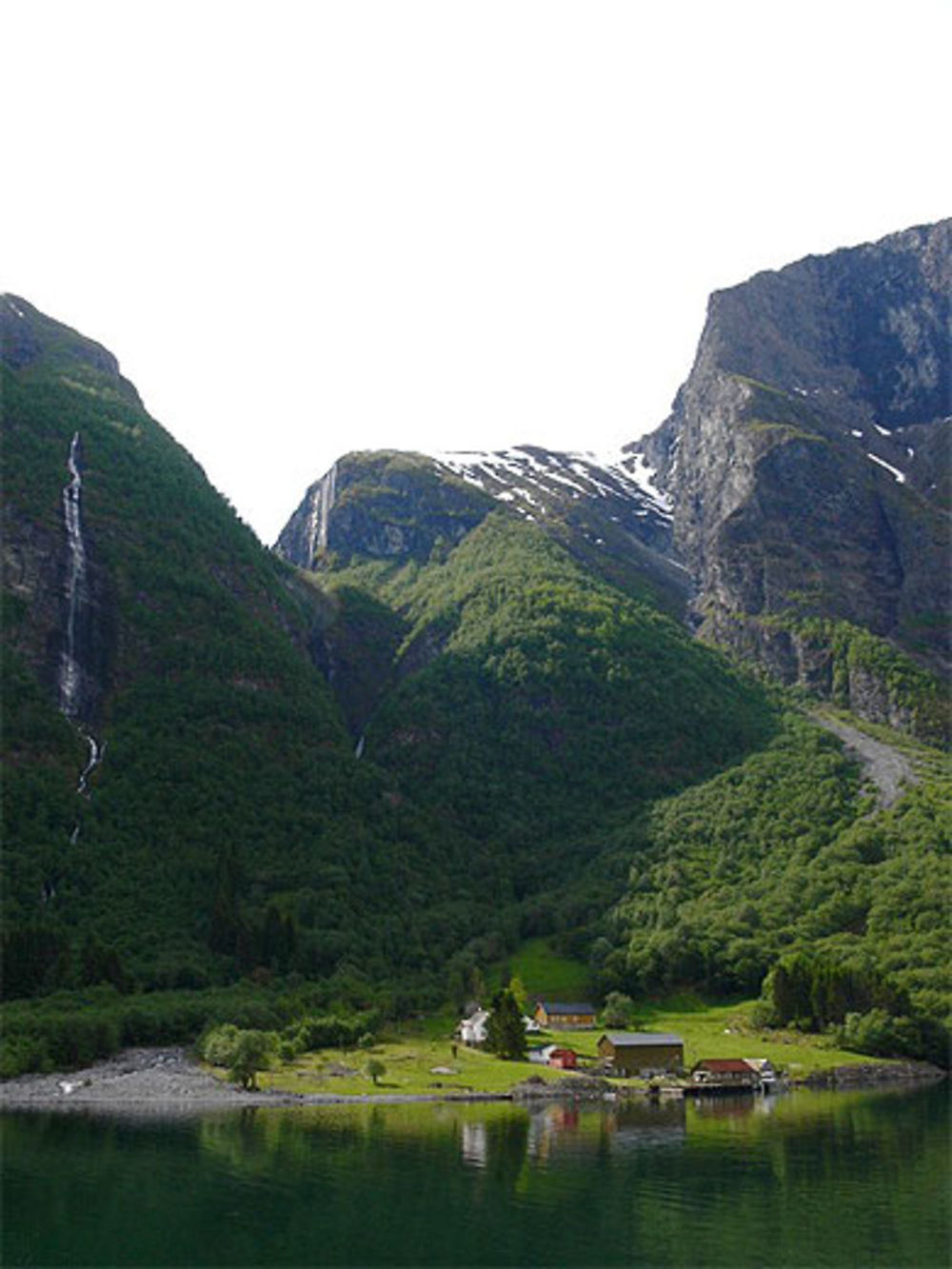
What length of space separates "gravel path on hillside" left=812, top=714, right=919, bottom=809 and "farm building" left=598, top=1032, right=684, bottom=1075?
214 ft

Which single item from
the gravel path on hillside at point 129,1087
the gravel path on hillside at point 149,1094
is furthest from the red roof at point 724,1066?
the gravel path on hillside at point 129,1087

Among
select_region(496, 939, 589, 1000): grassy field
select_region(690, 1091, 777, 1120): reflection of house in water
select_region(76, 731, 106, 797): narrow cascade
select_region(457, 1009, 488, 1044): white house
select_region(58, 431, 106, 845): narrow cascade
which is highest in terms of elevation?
select_region(58, 431, 106, 845): narrow cascade

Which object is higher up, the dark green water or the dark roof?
the dark roof

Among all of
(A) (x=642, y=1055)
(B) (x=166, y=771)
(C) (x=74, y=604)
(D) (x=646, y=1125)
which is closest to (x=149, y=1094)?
(D) (x=646, y=1125)

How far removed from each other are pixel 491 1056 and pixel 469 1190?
52.1 metres

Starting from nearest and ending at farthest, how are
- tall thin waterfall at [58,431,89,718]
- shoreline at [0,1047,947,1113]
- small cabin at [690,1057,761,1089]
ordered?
1. shoreline at [0,1047,947,1113]
2. small cabin at [690,1057,761,1089]
3. tall thin waterfall at [58,431,89,718]

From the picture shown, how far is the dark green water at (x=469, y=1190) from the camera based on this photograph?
4666 cm

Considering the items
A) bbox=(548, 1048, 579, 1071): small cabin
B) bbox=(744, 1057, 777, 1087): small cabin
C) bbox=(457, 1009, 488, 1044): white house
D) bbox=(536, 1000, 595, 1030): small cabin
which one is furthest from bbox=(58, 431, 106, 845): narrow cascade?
bbox=(744, 1057, 777, 1087): small cabin

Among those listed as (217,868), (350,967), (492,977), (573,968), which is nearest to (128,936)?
(217,868)

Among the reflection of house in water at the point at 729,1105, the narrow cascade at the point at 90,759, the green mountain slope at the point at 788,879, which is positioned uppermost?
the narrow cascade at the point at 90,759

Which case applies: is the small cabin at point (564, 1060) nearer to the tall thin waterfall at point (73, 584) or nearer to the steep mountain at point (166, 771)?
the steep mountain at point (166, 771)

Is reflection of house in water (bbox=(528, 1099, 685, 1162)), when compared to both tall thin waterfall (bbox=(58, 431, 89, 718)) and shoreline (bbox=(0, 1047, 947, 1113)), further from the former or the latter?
tall thin waterfall (bbox=(58, 431, 89, 718))

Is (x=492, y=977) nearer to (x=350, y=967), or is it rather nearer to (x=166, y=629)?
(x=350, y=967)

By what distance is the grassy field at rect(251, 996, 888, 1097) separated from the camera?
302 ft
